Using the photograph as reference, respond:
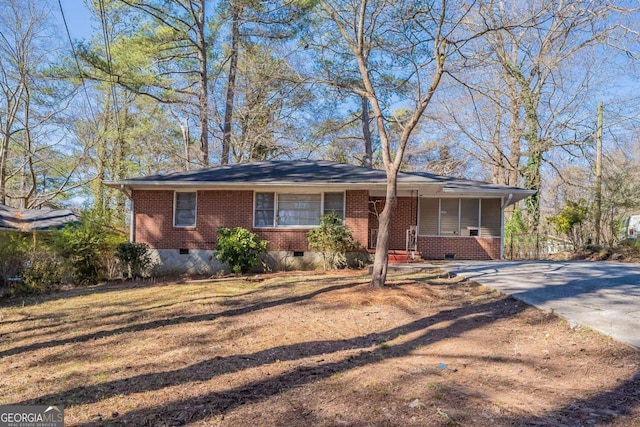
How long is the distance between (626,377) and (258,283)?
23.2 feet

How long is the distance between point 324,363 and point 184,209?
31.2ft

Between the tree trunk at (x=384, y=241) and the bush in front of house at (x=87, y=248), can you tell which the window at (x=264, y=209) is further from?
the tree trunk at (x=384, y=241)

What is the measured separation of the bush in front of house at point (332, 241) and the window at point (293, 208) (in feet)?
2.02

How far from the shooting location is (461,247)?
44.2 ft

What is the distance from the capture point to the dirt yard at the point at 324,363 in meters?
2.89

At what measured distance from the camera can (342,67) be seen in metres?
10.8

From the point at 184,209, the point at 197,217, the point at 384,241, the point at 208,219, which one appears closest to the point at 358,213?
the point at 208,219

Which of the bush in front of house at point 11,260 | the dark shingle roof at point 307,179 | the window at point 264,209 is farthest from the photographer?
the window at point 264,209

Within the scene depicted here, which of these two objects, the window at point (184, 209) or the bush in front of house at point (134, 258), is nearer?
the bush in front of house at point (134, 258)

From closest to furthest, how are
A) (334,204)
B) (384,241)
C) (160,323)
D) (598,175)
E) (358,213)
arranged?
(160,323), (384,241), (358,213), (334,204), (598,175)

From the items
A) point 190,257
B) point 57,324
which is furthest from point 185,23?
point 57,324

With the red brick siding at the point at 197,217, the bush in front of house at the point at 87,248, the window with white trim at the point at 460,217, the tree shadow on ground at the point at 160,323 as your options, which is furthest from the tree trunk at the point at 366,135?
the tree shadow on ground at the point at 160,323

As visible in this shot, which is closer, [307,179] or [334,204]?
[307,179]

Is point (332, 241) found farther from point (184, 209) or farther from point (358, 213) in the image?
point (184, 209)
